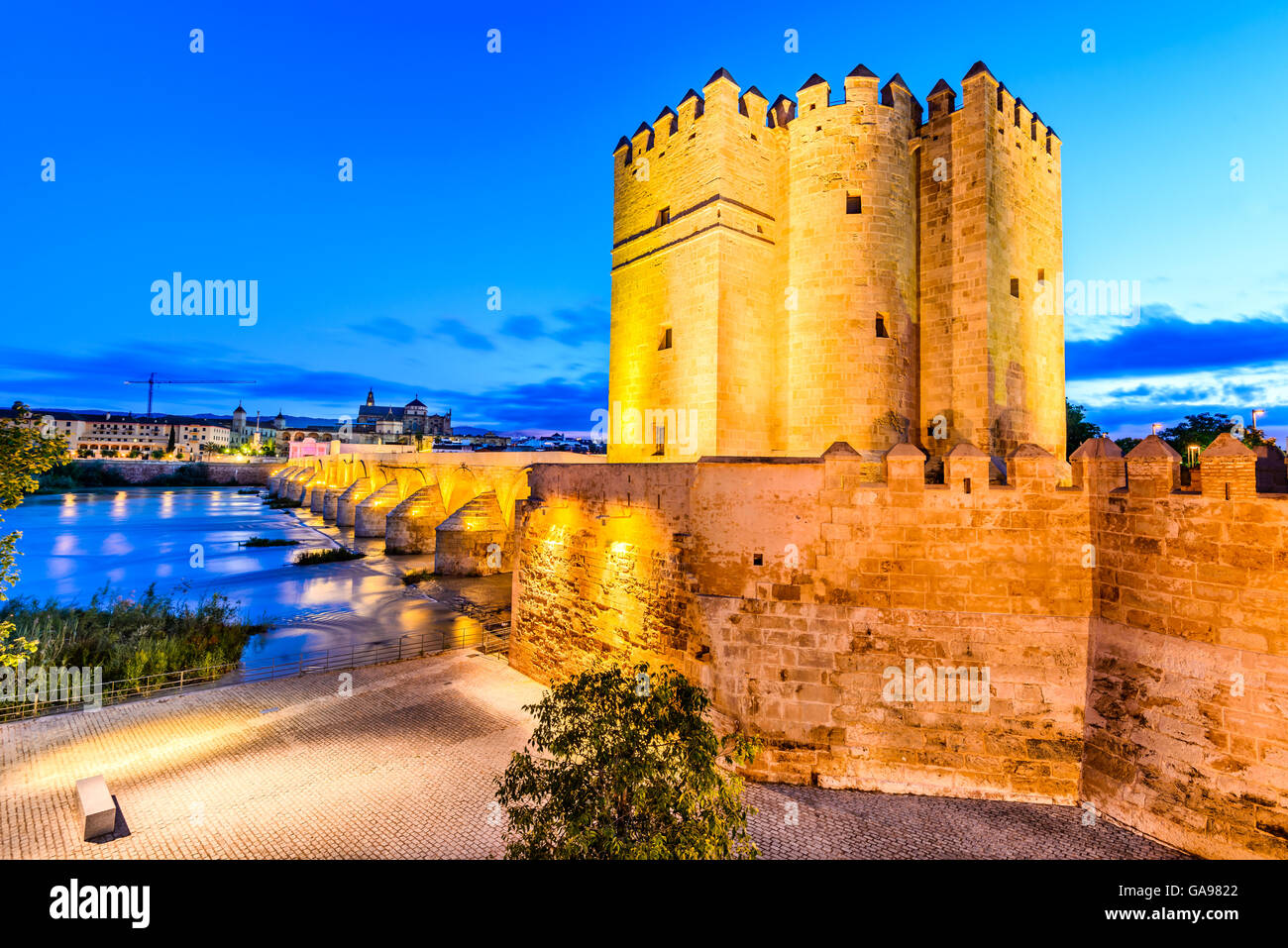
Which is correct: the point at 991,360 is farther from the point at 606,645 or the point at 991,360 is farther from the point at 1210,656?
the point at 606,645

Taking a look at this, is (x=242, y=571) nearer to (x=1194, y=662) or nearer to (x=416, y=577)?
(x=416, y=577)

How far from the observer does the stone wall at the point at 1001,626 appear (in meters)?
6.75

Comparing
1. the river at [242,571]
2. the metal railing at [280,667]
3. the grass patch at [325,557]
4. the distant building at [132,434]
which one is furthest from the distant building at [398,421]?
the metal railing at [280,667]

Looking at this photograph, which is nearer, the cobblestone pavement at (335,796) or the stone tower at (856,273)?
the cobblestone pavement at (335,796)

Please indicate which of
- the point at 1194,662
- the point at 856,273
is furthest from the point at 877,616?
the point at 856,273

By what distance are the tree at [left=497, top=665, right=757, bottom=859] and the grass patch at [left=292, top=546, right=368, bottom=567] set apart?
105ft

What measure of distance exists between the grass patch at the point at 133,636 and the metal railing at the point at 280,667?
14.1 inches

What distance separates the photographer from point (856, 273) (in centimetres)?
1279

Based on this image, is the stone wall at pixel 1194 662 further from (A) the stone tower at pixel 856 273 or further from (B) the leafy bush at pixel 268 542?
(B) the leafy bush at pixel 268 542

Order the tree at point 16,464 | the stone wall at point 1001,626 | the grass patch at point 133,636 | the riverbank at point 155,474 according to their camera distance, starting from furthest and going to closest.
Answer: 1. the riverbank at point 155,474
2. the grass patch at point 133,636
3. the tree at point 16,464
4. the stone wall at point 1001,626

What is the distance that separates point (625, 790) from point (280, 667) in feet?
45.6

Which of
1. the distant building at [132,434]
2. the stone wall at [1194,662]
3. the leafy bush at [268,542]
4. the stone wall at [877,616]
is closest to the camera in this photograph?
the stone wall at [1194,662]
